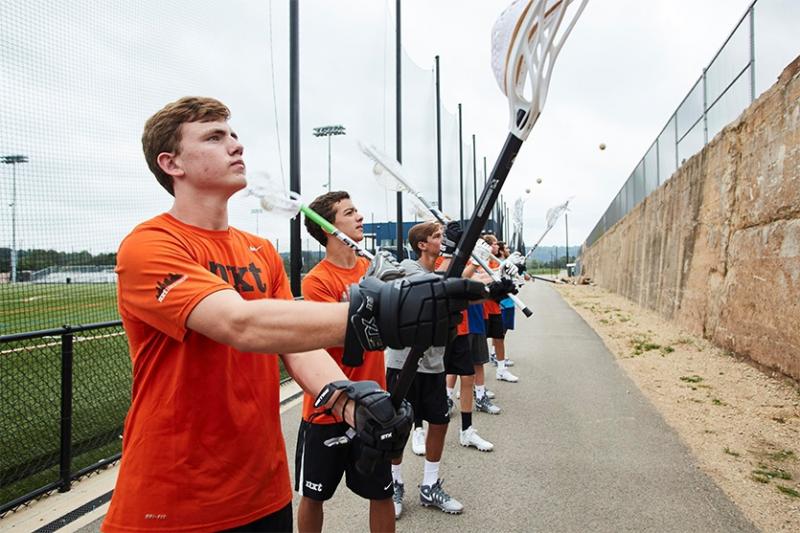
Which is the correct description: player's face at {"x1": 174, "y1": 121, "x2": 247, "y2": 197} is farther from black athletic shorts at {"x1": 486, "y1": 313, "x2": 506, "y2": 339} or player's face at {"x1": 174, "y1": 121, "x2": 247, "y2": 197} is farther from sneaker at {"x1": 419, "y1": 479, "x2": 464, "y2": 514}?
black athletic shorts at {"x1": 486, "y1": 313, "x2": 506, "y2": 339}

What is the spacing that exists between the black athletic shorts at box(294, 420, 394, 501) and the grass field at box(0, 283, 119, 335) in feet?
19.6

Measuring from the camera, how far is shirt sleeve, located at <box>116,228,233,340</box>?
138cm

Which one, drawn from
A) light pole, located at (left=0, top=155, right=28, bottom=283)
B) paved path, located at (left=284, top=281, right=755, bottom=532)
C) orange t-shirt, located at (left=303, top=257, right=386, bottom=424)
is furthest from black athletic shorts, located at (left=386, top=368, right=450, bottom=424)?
light pole, located at (left=0, top=155, right=28, bottom=283)

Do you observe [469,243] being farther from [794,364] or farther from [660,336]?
[660,336]

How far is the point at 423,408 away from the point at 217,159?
2619 mm

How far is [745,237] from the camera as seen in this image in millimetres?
8102

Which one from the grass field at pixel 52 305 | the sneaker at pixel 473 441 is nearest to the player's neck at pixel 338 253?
the sneaker at pixel 473 441

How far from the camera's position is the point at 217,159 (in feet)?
5.92

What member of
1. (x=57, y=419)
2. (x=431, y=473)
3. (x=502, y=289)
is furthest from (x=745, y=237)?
(x=57, y=419)

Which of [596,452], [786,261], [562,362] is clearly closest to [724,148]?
[786,261]

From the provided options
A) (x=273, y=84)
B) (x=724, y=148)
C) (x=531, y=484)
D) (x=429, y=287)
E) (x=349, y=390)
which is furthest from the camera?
(x=724, y=148)

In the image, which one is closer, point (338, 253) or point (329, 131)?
point (338, 253)

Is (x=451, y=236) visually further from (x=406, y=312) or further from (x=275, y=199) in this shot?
(x=275, y=199)

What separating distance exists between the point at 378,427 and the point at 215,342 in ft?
1.95
